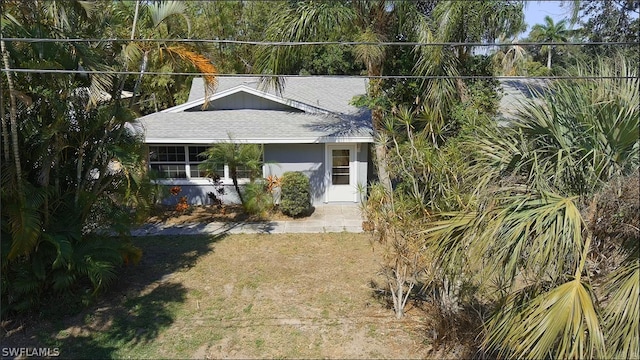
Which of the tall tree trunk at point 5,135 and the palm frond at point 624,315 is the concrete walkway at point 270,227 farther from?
the palm frond at point 624,315

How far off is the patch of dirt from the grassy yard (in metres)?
2.98

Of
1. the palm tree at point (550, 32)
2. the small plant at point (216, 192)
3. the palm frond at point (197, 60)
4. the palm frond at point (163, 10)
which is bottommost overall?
the small plant at point (216, 192)

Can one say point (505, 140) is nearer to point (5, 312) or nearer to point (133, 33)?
point (133, 33)

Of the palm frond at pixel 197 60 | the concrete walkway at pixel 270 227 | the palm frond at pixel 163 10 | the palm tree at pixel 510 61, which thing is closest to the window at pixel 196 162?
the concrete walkway at pixel 270 227

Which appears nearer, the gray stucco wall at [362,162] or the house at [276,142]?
the house at [276,142]

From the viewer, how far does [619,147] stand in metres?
4.10

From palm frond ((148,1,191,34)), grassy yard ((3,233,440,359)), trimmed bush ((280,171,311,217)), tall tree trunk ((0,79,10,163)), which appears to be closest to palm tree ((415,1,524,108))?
grassy yard ((3,233,440,359))

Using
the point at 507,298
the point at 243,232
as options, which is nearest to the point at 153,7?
the point at 243,232

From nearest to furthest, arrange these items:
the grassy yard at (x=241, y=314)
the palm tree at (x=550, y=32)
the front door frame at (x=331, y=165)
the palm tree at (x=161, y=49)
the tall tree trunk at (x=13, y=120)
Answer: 1. the tall tree trunk at (x=13, y=120)
2. the grassy yard at (x=241, y=314)
3. the palm tree at (x=161, y=49)
4. the front door frame at (x=331, y=165)
5. the palm tree at (x=550, y=32)

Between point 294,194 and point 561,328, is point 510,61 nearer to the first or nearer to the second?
point 294,194

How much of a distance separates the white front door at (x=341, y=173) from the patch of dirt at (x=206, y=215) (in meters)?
1.97

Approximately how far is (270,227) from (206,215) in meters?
2.50

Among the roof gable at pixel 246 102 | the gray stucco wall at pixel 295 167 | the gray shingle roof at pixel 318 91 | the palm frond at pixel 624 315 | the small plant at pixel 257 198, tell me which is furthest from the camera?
the gray shingle roof at pixel 318 91

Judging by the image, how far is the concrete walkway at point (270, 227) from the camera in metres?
12.7
